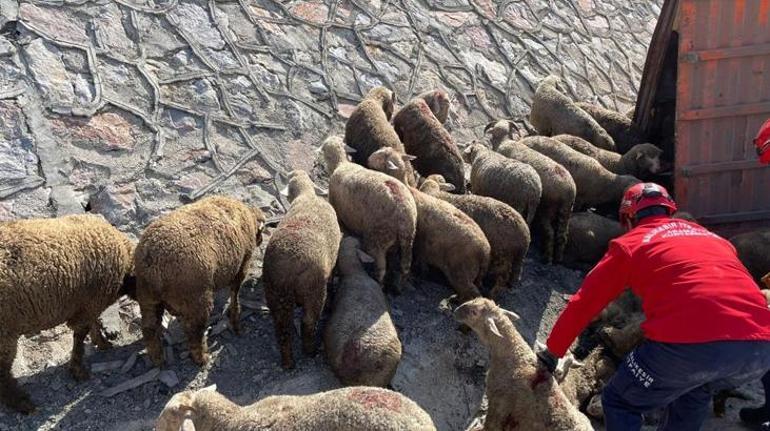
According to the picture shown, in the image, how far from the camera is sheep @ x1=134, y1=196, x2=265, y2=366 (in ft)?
20.4

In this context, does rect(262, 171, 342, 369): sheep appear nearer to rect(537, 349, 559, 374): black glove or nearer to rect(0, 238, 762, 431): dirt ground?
rect(0, 238, 762, 431): dirt ground

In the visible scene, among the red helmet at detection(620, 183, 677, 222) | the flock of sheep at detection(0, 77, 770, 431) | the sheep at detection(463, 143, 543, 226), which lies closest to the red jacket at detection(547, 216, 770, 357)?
the red helmet at detection(620, 183, 677, 222)

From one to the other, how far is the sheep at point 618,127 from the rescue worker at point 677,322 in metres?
6.06

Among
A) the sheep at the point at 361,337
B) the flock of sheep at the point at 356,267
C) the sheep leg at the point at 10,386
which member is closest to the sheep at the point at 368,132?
the flock of sheep at the point at 356,267

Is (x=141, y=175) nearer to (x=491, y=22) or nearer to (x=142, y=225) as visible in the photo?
(x=142, y=225)

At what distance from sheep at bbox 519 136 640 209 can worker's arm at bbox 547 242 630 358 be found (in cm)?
475

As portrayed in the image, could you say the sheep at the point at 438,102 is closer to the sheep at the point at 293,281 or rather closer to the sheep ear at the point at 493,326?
the sheep at the point at 293,281

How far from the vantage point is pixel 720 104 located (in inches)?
385

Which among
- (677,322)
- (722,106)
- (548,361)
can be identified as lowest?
(548,361)

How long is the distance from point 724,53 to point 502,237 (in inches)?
165

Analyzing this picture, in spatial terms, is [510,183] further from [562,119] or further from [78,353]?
[78,353]

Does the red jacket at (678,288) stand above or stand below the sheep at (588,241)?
above

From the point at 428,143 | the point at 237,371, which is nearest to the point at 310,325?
the point at 237,371

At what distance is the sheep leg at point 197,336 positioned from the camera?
641 cm
